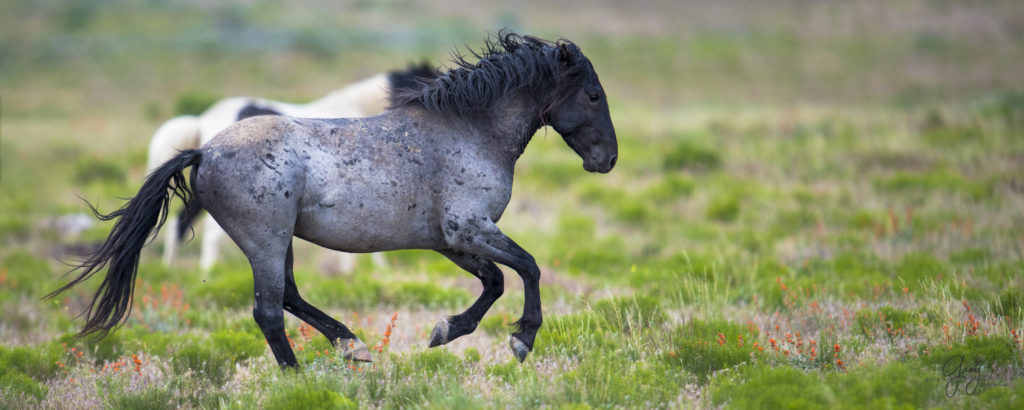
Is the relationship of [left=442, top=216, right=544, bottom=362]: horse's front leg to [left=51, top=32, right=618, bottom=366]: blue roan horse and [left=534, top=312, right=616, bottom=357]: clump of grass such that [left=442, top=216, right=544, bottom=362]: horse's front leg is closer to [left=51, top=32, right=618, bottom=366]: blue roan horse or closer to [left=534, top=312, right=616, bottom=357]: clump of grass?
[left=51, top=32, right=618, bottom=366]: blue roan horse

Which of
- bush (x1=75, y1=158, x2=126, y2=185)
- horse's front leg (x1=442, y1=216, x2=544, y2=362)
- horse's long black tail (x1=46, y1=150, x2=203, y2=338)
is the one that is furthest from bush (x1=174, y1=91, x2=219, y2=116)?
horse's front leg (x1=442, y1=216, x2=544, y2=362)

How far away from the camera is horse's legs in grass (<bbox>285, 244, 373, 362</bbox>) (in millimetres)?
5152

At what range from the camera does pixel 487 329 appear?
7.11 m

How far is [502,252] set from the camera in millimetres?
4973

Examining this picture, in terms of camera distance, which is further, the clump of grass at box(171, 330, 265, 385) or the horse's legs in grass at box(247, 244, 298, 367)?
the clump of grass at box(171, 330, 265, 385)

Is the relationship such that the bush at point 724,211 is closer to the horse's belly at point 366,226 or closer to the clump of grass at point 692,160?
the clump of grass at point 692,160

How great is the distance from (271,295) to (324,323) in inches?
20.0

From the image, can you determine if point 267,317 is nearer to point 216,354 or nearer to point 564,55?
point 216,354

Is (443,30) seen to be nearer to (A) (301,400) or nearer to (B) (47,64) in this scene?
(B) (47,64)

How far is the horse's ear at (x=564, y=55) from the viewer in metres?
5.14

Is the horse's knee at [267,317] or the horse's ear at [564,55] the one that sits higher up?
the horse's ear at [564,55]

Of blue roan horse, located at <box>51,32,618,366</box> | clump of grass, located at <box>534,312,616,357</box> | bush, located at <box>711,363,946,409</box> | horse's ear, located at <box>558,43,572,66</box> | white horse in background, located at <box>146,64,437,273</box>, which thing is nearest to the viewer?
bush, located at <box>711,363,946,409</box>

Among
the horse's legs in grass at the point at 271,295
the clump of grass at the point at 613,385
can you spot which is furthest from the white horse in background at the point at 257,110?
the clump of grass at the point at 613,385

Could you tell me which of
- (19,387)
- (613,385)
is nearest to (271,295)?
(19,387)
